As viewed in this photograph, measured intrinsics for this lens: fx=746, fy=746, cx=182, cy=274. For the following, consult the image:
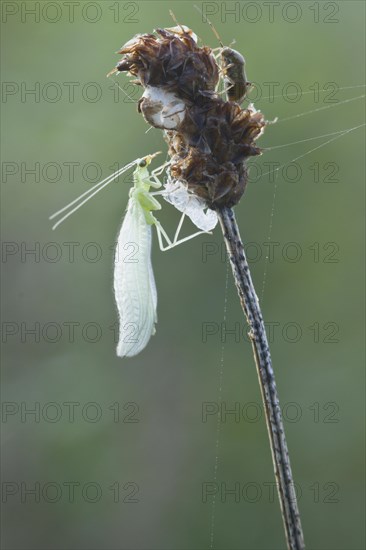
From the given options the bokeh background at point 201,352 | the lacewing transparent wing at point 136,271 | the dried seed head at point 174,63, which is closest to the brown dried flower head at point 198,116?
the dried seed head at point 174,63

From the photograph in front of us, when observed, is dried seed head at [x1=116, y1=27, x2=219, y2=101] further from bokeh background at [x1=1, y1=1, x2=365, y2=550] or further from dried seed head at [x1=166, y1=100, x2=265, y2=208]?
bokeh background at [x1=1, y1=1, x2=365, y2=550]

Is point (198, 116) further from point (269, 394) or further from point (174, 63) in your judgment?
point (269, 394)

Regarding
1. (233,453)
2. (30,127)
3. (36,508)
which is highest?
(30,127)

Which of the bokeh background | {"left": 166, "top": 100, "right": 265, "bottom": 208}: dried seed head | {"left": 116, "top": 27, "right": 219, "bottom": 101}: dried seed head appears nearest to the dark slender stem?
{"left": 166, "top": 100, "right": 265, "bottom": 208}: dried seed head

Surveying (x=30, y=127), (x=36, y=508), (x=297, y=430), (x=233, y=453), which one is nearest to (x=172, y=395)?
(x=233, y=453)

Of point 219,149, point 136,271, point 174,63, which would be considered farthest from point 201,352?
point 174,63

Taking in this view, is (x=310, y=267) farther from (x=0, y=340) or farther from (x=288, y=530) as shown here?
(x=288, y=530)

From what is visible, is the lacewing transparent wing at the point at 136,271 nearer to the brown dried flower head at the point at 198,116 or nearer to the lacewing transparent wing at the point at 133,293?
the lacewing transparent wing at the point at 133,293
